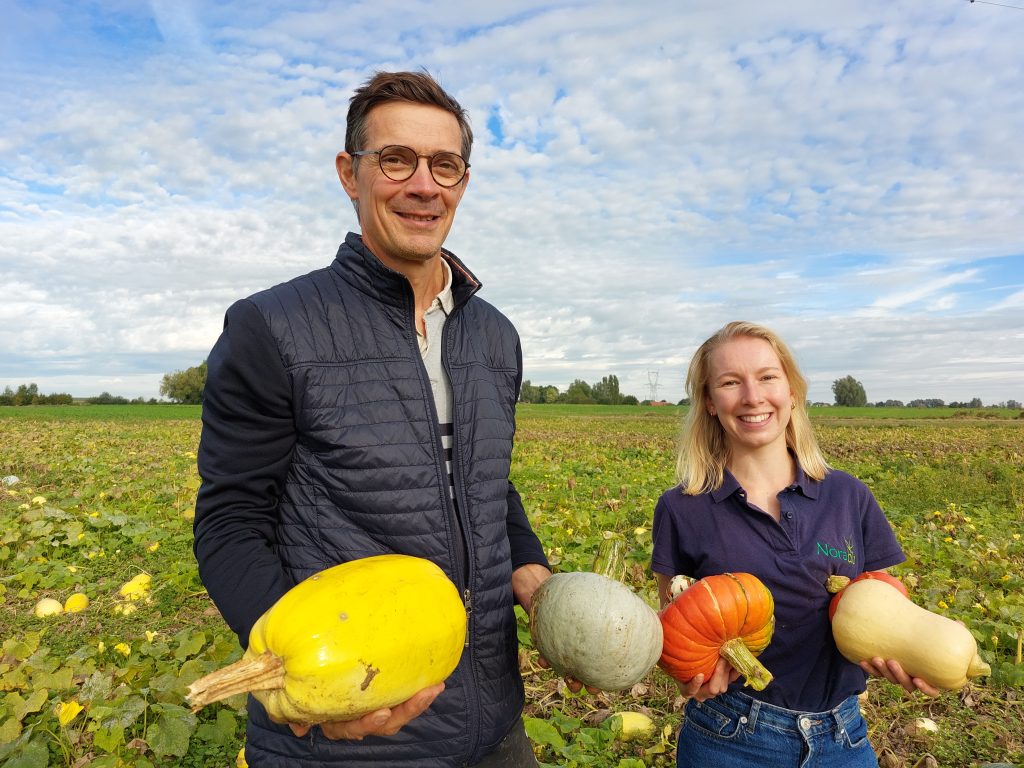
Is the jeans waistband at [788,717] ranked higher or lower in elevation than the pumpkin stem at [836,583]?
lower

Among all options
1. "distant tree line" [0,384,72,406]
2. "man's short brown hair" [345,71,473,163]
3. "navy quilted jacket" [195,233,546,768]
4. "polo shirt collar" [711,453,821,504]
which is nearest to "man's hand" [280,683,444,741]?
"navy quilted jacket" [195,233,546,768]

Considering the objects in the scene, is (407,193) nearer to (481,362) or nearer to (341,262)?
(341,262)

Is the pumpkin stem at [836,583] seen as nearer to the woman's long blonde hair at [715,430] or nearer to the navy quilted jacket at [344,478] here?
the woman's long blonde hair at [715,430]

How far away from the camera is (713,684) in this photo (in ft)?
8.21

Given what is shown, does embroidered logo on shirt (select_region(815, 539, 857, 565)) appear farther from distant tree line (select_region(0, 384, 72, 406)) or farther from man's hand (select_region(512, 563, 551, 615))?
distant tree line (select_region(0, 384, 72, 406))

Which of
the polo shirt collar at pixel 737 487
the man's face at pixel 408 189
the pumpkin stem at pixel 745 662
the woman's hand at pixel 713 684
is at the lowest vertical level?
the woman's hand at pixel 713 684

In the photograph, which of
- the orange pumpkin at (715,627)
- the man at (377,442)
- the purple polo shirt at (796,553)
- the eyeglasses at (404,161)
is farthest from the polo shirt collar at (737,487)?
the eyeglasses at (404,161)

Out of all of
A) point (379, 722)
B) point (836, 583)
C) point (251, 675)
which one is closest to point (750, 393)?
point (836, 583)

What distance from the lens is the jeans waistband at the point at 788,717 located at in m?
2.54

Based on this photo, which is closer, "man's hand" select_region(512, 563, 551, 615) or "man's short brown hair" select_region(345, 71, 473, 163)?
"man's short brown hair" select_region(345, 71, 473, 163)

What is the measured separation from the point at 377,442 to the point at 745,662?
1.45 m

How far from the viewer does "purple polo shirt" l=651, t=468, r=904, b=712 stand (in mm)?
2666

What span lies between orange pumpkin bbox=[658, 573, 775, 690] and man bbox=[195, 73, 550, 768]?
0.57 m

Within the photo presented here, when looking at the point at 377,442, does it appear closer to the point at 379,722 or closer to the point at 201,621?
the point at 379,722
